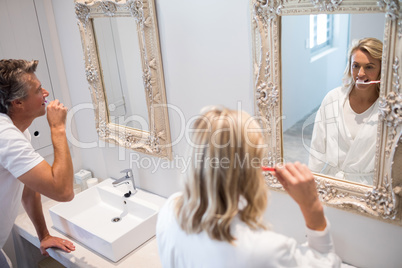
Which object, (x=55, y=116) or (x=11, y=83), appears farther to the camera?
(x=55, y=116)

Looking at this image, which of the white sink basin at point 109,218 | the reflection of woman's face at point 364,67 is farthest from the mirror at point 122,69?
the reflection of woman's face at point 364,67

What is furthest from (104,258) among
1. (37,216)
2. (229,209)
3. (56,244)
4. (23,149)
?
(229,209)

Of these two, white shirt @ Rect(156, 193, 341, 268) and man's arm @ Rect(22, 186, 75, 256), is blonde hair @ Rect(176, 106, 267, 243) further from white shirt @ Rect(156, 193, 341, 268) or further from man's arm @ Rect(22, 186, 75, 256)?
man's arm @ Rect(22, 186, 75, 256)

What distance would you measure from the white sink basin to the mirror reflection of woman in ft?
2.98

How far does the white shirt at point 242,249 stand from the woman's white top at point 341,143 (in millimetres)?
409

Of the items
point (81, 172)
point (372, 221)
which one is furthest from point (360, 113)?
point (81, 172)

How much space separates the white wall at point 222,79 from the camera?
144 centimetres

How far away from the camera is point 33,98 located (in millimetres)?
1580

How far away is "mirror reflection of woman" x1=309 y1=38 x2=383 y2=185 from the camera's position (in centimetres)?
123

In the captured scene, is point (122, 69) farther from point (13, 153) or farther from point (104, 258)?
point (104, 258)

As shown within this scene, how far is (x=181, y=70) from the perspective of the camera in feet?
5.77

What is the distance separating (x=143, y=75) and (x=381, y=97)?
3.61 feet

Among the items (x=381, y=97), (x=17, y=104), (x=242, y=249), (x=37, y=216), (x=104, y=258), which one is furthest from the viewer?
(x=37, y=216)

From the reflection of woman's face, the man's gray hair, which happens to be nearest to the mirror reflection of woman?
the reflection of woman's face
